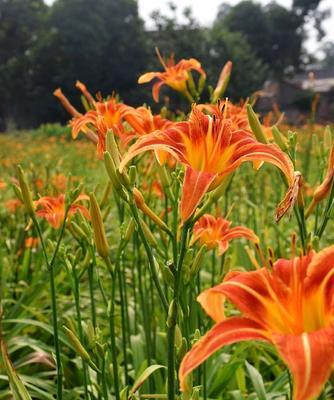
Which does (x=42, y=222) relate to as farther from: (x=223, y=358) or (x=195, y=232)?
(x=195, y=232)

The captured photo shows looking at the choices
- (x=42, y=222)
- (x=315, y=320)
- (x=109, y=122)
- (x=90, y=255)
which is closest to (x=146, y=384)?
(x=90, y=255)

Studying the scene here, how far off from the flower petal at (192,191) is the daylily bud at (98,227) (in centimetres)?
29

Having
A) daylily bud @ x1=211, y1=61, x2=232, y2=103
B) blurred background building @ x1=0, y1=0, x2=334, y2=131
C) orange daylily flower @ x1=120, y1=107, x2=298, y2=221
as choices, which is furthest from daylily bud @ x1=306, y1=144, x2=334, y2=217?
blurred background building @ x1=0, y1=0, x2=334, y2=131

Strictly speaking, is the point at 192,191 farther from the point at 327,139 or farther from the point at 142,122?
the point at 327,139

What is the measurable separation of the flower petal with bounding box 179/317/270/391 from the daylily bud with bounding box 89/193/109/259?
17.7 inches

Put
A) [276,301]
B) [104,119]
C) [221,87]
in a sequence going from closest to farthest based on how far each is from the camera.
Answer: [276,301]
[104,119]
[221,87]

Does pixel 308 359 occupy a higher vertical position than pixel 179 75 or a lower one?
lower

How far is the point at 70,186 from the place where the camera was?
56.3 inches

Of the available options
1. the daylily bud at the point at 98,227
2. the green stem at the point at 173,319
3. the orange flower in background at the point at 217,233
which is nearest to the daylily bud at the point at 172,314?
the green stem at the point at 173,319

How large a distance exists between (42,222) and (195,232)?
195 centimetres

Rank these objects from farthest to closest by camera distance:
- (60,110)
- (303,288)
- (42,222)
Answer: (60,110) → (42,222) → (303,288)

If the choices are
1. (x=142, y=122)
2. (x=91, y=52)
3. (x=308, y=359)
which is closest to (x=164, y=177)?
(x=142, y=122)

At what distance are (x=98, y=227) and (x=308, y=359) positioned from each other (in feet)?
1.95

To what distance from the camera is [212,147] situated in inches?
33.4
